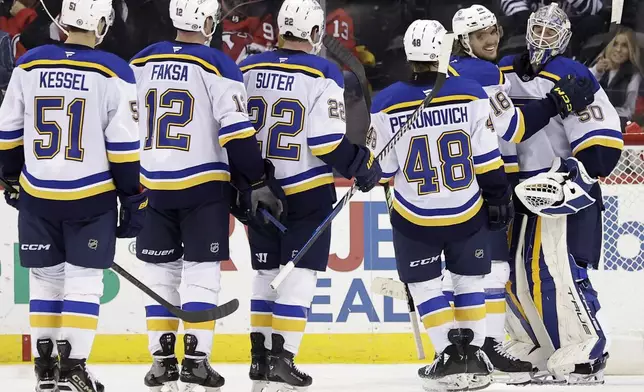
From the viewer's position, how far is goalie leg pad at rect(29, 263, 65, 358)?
4039 mm

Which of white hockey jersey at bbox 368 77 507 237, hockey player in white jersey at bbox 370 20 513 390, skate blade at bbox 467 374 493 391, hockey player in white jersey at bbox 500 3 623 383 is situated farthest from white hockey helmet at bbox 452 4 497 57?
skate blade at bbox 467 374 493 391

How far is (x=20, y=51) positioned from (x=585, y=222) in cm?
322

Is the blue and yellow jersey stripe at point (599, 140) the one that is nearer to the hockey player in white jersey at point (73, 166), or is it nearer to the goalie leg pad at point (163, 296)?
the goalie leg pad at point (163, 296)

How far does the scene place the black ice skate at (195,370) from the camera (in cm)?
409

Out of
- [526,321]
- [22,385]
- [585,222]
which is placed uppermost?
[585,222]

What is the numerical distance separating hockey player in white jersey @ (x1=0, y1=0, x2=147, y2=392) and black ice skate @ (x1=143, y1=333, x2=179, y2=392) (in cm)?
24

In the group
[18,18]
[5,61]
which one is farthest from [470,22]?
[18,18]

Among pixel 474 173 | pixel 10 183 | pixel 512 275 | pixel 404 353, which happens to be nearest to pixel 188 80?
pixel 10 183

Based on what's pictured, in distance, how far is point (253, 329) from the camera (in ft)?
14.3

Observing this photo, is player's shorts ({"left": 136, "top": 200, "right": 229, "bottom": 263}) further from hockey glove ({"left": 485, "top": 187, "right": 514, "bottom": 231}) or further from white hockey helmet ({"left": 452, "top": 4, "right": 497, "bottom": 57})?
white hockey helmet ({"left": 452, "top": 4, "right": 497, "bottom": 57})

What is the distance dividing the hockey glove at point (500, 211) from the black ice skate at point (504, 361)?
20.1 inches

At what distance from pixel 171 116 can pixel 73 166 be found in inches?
15.7

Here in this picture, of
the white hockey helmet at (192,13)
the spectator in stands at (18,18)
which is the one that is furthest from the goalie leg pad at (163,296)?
the spectator in stands at (18,18)

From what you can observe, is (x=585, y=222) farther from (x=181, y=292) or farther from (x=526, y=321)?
(x=181, y=292)
